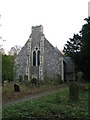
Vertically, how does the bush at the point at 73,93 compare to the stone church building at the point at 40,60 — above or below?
below

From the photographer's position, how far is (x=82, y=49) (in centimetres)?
A: 2747

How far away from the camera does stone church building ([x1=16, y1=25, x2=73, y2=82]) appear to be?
36.6m

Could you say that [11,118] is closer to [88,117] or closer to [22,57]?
[88,117]

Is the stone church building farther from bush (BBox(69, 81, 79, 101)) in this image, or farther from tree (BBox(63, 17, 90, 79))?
bush (BBox(69, 81, 79, 101))

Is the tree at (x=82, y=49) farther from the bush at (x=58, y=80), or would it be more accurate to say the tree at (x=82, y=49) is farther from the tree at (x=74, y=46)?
the bush at (x=58, y=80)

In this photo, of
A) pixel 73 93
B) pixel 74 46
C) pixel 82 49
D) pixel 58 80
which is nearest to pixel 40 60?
pixel 58 80

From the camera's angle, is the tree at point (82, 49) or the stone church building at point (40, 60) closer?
the tree at point (82, 49)

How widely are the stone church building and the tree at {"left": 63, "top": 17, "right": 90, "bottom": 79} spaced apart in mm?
4269

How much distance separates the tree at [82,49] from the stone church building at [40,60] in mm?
4269

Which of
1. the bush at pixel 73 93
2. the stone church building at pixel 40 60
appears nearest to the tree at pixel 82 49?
the stone church building at pixel 40 60

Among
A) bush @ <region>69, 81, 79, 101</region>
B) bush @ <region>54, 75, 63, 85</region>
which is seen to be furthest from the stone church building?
bush @ <region>69, 81, 79, 101</region>

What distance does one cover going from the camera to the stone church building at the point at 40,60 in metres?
36.6

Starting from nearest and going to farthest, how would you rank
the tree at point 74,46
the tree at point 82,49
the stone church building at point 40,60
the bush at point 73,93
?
the bush at point 73,93 < the tree at point 82,49 < the tree at point 74,46 < the stone church building at point 40,60

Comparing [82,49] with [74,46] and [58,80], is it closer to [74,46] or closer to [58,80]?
[74,46]
